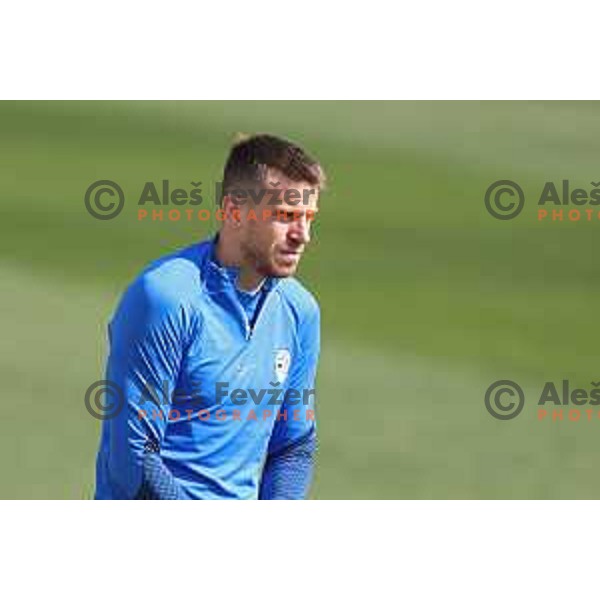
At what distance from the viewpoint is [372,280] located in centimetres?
550

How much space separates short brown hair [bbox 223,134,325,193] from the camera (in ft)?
15.6

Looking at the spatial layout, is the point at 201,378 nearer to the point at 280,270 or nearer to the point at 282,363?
the point at 282,363

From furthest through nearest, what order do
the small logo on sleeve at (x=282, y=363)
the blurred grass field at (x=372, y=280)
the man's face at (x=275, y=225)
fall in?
1. the blurred grass field at (x=372, y=280)
2. the small logo on sleeve at (x=282, y=363)
3. the man's face at (x=275, y=225)

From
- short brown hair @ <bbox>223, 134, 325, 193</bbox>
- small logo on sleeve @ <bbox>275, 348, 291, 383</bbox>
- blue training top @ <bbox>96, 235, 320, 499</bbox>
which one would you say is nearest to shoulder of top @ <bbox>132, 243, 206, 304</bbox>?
blue training top @ <bbox>96, 235, 320, 499</bbox>

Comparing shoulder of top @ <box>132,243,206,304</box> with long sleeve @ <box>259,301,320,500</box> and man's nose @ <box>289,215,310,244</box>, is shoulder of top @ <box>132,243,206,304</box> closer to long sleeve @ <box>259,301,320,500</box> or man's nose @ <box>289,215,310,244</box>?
man's nose @ <box>289,215,310,244</box>

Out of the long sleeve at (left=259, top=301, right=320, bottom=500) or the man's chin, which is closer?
the man's chin

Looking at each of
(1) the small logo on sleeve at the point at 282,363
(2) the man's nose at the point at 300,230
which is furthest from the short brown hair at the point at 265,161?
(1) the small logo on sleeve at the point at 282,363

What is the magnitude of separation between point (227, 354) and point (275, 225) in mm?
484

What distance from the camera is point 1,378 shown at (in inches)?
210

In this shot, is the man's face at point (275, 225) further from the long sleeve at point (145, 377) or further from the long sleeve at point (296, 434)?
the long sleeve at point (145, 377)

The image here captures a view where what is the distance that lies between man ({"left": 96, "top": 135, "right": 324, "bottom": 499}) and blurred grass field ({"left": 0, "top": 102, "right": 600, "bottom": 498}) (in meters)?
0.34

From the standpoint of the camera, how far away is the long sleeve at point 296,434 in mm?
4879

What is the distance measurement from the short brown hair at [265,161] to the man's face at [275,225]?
0.11 feet

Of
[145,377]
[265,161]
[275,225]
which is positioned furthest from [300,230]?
[145,377]
